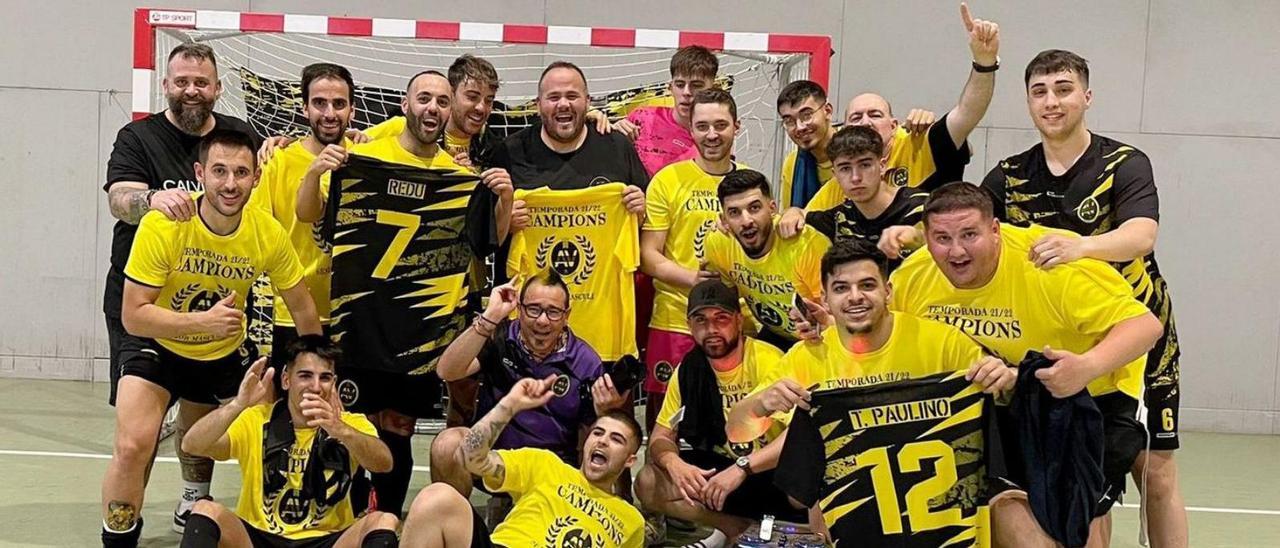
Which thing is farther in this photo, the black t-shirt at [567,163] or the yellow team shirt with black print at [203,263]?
the black t-shirt at [567,163]

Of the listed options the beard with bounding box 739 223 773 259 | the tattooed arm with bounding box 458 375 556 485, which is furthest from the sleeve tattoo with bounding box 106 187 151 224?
the beard with bounding box 739 223 773 259

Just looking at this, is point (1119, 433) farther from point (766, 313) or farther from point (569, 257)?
point (569, 257)

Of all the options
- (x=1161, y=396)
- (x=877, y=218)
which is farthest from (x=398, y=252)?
(x=1161, y=396)

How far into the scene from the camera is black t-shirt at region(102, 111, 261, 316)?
234 inches

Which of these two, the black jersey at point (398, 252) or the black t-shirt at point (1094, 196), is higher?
the black t-shirt at point (1094, 196)

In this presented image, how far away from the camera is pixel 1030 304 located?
14.4 feet

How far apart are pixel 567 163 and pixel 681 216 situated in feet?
1.93

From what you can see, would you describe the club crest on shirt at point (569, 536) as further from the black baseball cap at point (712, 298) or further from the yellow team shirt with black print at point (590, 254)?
the yellow team shirt with black print at point (590, 254)

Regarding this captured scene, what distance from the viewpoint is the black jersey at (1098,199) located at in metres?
4.74

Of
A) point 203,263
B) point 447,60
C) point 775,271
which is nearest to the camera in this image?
point 203,263

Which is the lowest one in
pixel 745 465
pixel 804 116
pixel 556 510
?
pixel 556 510

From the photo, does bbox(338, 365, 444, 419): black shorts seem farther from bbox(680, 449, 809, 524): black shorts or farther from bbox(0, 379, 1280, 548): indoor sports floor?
bbox(680, 449, 809, 524): black shorts

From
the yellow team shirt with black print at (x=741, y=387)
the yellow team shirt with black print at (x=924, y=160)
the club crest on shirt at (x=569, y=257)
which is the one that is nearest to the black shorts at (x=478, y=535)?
the yellow team shirt with black print at (x=741, y=387)

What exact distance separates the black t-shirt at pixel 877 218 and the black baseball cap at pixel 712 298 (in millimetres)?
504
